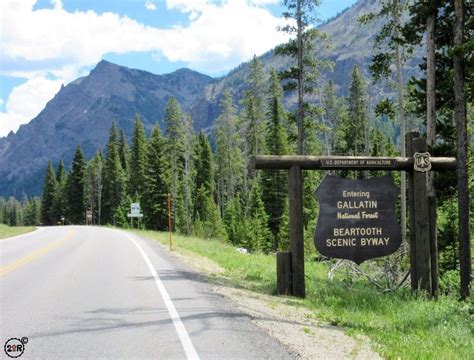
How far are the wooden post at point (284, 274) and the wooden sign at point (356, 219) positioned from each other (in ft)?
2.59

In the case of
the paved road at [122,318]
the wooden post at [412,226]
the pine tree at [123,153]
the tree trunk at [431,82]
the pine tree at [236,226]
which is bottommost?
the pine tree at [236,226]

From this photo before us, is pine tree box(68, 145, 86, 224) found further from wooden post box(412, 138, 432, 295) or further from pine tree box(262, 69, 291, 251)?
wooden post box(412, 138, 432, 295)

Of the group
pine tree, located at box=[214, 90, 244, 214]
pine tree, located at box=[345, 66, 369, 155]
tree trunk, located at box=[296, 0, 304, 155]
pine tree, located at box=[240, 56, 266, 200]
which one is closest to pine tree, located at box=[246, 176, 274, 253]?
pine tree, located at box=[240, 56, 266, 200]

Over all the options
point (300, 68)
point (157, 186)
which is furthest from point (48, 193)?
point (300, 68)

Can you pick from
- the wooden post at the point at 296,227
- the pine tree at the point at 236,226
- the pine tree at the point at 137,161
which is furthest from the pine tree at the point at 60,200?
the wooden post at the point at 296,227

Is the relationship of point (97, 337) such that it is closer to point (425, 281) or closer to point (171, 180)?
point (425, 281)

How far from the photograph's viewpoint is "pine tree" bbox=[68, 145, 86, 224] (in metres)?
85.2

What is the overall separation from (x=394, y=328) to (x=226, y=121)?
57843 mm

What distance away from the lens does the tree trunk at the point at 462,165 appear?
41.0 feet

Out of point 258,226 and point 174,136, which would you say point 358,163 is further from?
point 174,136

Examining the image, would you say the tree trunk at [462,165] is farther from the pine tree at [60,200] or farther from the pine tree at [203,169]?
the pine tree at [60,200]

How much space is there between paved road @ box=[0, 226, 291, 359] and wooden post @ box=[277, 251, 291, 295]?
162 cm

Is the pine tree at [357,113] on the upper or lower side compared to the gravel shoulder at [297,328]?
upper

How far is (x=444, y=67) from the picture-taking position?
18.0 metres
